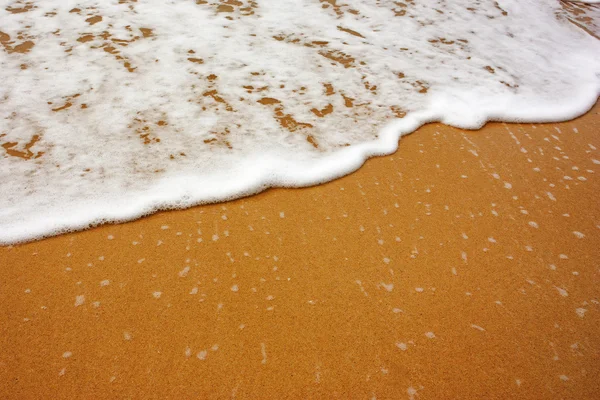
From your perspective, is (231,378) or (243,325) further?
(243,325)

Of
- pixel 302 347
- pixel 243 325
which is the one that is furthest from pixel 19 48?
pixel 302 347

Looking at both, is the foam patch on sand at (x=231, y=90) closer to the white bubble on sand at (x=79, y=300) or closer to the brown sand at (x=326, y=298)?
the brown sand at (x=326, y=298)

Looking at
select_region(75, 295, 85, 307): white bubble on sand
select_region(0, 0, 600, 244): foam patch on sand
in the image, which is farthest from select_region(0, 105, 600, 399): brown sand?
select_region(0, 0, 600, 244): foam patch on sand

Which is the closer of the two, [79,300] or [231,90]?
[79,300]

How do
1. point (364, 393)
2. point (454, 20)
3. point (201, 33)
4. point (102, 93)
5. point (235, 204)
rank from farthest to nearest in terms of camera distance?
1. point (454, 20)
2. point (201, 33)
3. point (102, 93)
4. point (235, 204)
5. point (364, 393)

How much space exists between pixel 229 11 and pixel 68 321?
292 cm

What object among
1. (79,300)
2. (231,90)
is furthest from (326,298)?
(231,90)

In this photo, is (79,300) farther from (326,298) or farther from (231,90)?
(231,90)

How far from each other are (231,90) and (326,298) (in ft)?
5.17

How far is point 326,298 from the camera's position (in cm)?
144

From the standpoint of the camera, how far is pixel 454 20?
3.65 meters

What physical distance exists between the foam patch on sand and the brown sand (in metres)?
0.22

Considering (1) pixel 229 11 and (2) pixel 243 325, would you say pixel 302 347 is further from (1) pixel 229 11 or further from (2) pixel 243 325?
(1) pixel 229 11

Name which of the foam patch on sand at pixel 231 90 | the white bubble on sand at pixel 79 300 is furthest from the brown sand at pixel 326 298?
the foam patch on sand at pixel 231 90
